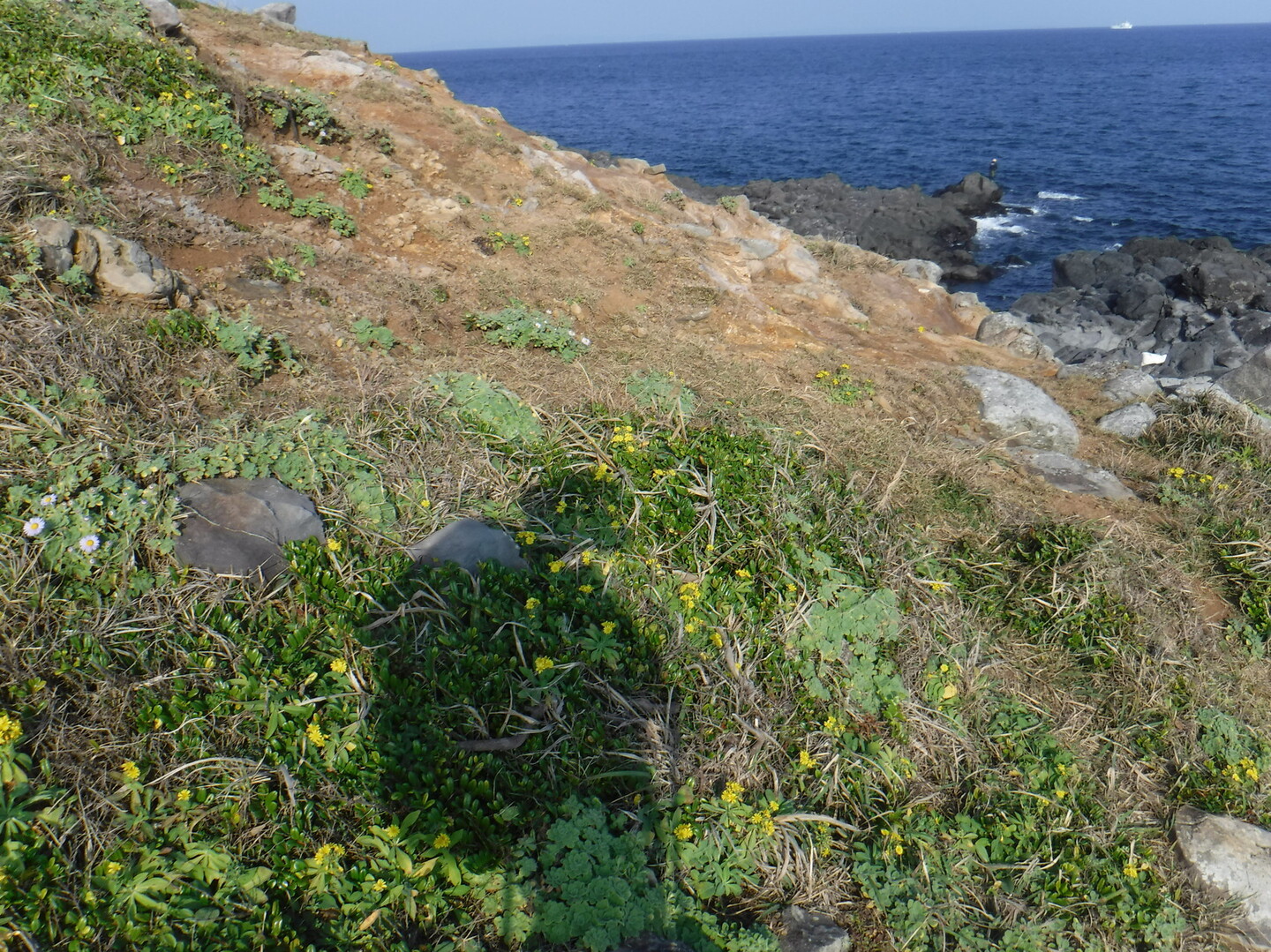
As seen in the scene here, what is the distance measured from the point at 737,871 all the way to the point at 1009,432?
231 inches

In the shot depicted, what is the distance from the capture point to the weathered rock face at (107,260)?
4.86m

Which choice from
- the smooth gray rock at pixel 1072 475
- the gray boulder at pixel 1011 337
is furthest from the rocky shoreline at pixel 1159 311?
the smooth gray rock at pixel 1072 475

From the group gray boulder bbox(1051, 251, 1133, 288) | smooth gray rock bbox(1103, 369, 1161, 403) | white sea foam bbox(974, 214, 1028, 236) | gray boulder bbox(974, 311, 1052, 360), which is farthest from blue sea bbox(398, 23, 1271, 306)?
smooth gray rock bbox(1103, 369, 1161, 403)

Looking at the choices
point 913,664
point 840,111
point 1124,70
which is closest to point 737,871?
point 913,664

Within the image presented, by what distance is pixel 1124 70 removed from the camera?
78.0 metres

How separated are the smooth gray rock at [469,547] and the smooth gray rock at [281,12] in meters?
13.3

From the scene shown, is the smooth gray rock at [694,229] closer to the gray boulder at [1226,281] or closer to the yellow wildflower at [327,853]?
the yellow wildflower at [327,853]

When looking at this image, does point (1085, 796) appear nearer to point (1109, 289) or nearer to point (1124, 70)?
point (1109, 289)

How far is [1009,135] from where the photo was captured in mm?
41438

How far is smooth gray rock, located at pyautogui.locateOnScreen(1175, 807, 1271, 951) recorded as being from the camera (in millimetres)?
3898

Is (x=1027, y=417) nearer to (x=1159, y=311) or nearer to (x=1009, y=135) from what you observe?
(x=1159, y=311)

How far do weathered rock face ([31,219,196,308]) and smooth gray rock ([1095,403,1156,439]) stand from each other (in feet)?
28.2

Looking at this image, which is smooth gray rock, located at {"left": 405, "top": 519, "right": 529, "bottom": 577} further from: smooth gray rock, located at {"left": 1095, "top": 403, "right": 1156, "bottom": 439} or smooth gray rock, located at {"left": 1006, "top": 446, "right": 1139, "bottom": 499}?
smooth gray rock, located at {"left": 1095, "top": 403, "right": 1156, "bottom": 439}

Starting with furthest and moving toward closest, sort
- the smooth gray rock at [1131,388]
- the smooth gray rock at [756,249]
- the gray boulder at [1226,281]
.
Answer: the gray boulder at [1226,281] < the smooth gray rock at [756,249] < the smooth gray rock at [1131,388]
